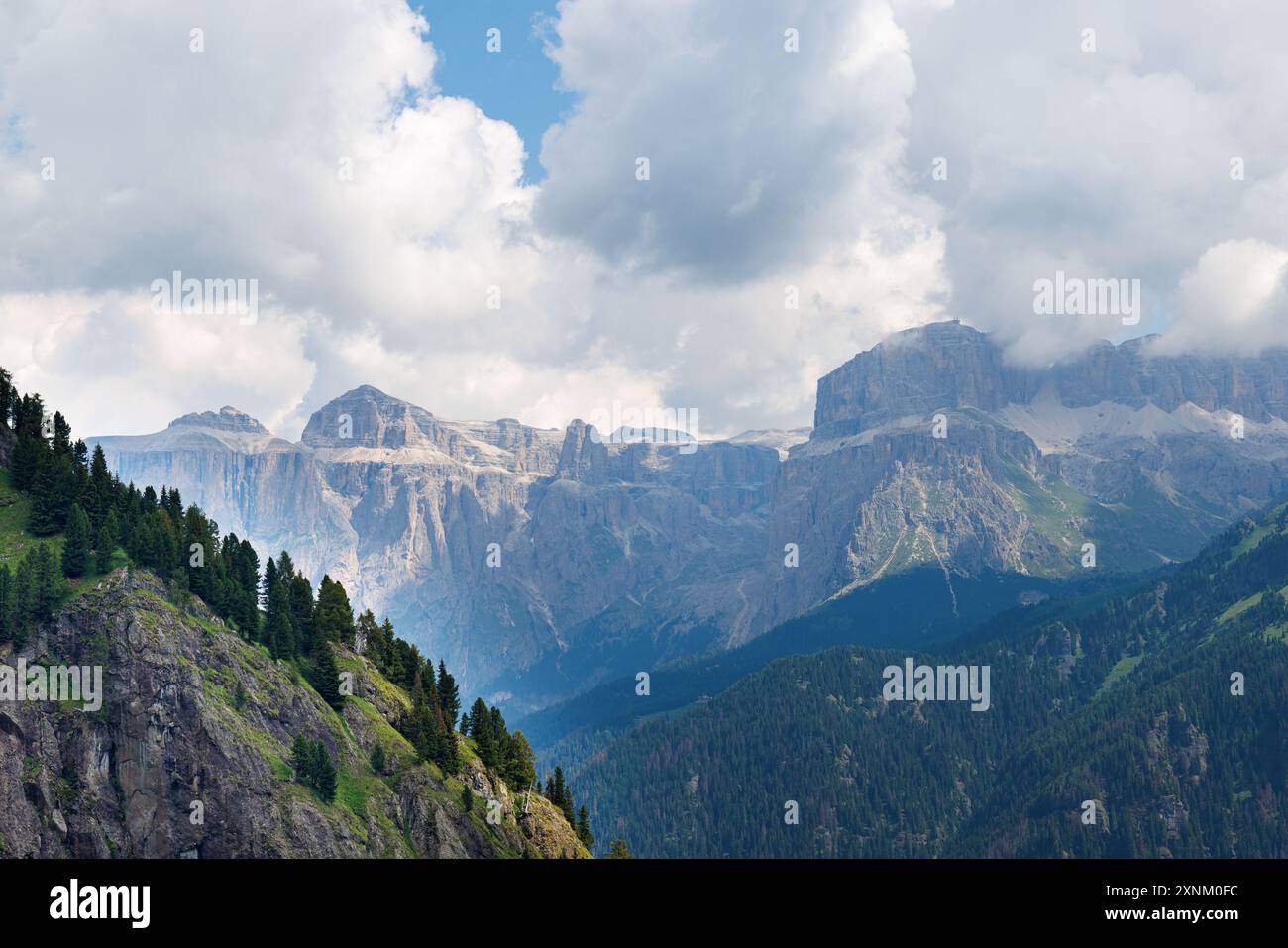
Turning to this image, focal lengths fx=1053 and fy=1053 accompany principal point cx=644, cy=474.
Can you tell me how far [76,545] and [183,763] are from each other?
29.1m

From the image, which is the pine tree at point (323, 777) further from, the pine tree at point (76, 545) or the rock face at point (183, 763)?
the pine tree at point (76, 545)

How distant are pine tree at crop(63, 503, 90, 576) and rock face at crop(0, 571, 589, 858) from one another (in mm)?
4268

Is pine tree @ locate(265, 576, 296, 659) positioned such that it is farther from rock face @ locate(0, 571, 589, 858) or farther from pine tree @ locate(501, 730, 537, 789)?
pine tree @ locate(501, 730, 537, 789)

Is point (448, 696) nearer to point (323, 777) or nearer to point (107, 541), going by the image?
point (323, 777)

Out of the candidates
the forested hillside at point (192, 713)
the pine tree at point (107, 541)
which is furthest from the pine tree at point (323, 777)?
the pine tree at point (107, 541)

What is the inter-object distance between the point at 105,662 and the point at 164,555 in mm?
17316

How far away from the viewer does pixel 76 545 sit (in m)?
123

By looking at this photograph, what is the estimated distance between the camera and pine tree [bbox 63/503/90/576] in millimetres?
122062

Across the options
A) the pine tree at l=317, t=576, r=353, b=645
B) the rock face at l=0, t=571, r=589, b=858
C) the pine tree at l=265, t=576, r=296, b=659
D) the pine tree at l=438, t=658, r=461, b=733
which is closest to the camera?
the rock face at l=0, t=571, r=589, b=858

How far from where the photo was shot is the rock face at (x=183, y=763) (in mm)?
105500

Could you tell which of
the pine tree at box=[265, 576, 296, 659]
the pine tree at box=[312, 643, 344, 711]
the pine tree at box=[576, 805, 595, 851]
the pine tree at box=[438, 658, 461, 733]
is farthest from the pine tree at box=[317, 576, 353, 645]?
the pine tree at box=[576, 805, 595, 851]

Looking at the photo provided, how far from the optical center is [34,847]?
99.0 metres
